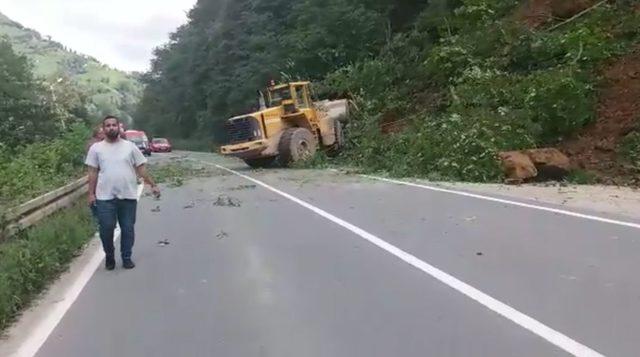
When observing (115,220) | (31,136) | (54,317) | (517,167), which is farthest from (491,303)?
(31,136)

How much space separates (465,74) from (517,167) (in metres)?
7.64

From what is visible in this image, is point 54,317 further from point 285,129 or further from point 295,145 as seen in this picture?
point 285,129

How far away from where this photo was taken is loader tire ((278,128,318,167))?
2512 centimetres

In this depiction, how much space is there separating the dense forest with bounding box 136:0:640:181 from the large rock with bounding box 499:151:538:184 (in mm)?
332

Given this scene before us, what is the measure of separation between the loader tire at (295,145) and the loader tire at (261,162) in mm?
1324

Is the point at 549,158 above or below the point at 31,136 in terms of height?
below

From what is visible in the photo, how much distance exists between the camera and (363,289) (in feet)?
21.7

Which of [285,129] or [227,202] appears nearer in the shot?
[227,202]

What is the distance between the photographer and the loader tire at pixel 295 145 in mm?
25125

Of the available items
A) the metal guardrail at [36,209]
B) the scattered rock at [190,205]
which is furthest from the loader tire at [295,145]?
the metal guardrail at [36,209]

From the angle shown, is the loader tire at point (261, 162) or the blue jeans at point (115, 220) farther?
the loader tire at point (261, 162)

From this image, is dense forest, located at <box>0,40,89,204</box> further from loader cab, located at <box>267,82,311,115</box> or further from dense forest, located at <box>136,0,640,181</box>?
dense forest, located at <box>136,0,640,181</box>

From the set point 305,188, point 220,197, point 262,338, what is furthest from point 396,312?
point 305,188

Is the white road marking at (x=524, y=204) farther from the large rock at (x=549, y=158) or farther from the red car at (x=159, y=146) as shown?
the red car at (x=159, y=146)
